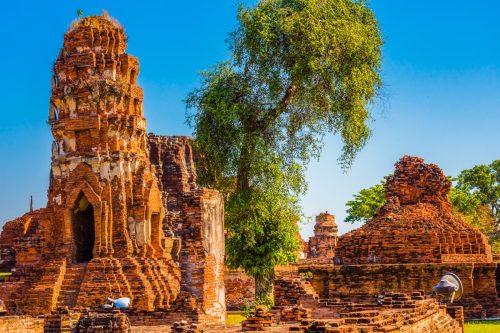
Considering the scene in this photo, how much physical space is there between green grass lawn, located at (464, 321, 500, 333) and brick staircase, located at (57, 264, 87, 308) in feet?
26.1

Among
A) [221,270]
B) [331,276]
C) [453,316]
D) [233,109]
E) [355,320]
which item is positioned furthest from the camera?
[331,276]

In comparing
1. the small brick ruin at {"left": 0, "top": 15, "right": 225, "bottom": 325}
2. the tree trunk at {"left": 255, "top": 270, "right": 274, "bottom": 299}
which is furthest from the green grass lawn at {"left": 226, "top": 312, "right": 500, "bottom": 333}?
the tree trunk at {"left": 255, "top": 270, "right": 274, "bottom": 299}

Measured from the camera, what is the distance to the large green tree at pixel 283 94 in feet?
62.7

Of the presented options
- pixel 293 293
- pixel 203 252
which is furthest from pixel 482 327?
pixel 203 252

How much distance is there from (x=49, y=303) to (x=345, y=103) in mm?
7754

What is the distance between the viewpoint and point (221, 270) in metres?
18.0

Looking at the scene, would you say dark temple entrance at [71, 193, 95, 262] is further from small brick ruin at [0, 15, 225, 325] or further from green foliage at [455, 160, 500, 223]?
green foliage at [455, 160, 500, 223]

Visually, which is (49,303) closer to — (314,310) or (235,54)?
(314,310)

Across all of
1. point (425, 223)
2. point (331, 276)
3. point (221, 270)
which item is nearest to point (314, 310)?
point (221, 270)

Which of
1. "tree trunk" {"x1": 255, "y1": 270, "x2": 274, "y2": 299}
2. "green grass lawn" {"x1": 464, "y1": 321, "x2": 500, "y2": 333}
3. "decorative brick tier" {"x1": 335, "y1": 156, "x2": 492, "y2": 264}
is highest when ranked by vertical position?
"decorative brick tier" {"x1": 335, "y1": 156, "x2": 492, "y2": 264}

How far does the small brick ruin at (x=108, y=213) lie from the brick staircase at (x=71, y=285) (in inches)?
0.8

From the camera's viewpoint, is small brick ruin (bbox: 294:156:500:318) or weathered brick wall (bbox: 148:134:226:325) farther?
small brick ruin (bbox: 294:156:500:318)

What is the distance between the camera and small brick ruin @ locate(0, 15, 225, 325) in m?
17.3

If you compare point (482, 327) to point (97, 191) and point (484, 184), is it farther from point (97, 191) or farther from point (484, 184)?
point (484, 184)
